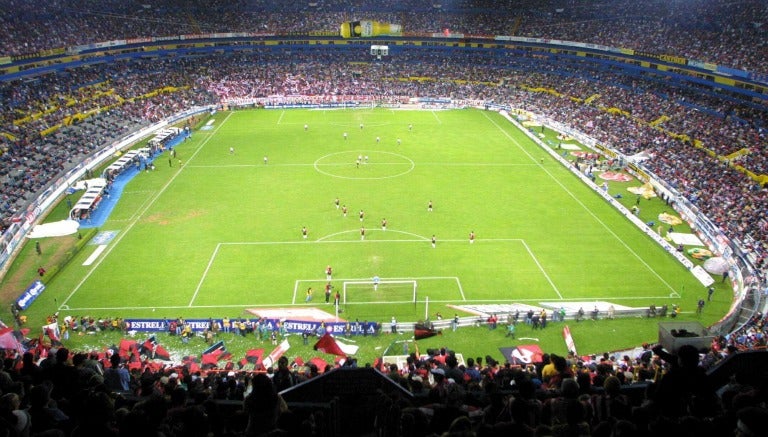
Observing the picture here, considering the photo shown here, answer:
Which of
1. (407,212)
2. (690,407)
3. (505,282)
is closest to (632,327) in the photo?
(505,282)

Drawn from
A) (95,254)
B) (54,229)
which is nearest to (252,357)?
(95,254)

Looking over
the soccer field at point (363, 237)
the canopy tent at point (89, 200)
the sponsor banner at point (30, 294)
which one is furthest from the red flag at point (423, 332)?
the canopy tent at point (89, 200)

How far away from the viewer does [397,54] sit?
10125 cm

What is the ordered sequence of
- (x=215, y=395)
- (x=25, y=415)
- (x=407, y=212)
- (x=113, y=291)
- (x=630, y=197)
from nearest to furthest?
(x=25, y=415), (x=215, y=395), (x=113, y=291), (x=407, y=212), (x=630, y=197)

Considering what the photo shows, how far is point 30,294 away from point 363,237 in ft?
66.2

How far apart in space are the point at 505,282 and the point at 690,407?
86.2 ft

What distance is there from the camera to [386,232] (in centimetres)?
4078

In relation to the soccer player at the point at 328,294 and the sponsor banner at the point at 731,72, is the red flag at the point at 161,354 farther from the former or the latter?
the sponsor banner at the point at 731,72

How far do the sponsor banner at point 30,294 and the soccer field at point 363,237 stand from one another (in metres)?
0.76

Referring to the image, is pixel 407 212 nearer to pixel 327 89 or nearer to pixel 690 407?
pixel 690 407

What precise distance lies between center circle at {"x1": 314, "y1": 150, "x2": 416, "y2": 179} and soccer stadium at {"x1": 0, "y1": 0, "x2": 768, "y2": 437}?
0.52 meters

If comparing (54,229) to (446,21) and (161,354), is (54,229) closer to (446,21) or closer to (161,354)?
(161,354)

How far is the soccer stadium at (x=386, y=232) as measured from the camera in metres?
8.85

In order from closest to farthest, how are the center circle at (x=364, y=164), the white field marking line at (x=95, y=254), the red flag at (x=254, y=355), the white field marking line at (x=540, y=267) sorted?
the red flag at (x=254, y=355)
the white field marking line at (x=540, y=267)
the white field marking line at (x=95, y=254)
the center circle at (x=364, y=164)
